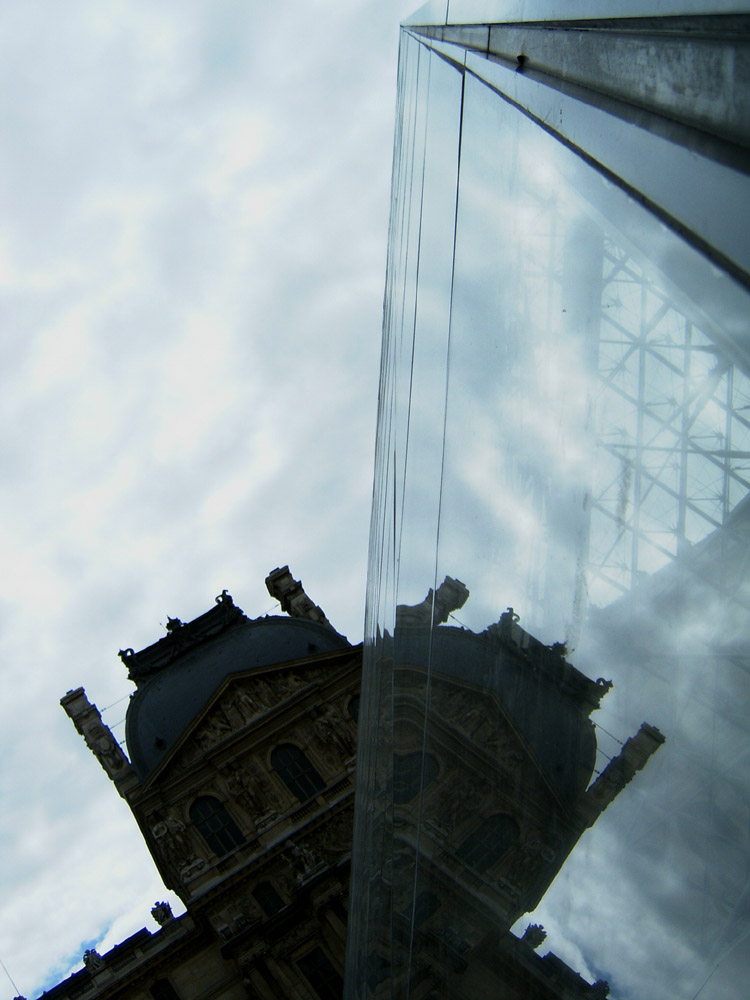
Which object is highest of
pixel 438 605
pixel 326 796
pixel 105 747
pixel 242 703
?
pixel 105 747

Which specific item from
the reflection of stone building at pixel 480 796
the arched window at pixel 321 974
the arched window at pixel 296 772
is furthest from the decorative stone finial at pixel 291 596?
the reflection of stone building at pixel 480 796

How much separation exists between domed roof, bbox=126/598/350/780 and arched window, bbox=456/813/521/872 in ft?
111

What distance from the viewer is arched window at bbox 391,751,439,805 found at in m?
6.69

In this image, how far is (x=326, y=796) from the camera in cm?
3416

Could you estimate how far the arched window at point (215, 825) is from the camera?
112 feet

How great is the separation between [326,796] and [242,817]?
9.50ft

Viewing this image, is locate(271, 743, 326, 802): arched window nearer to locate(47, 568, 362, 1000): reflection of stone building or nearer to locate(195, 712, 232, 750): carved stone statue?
locate(47, 568, 362, 1000): reflection of stone building

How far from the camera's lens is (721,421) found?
221cm

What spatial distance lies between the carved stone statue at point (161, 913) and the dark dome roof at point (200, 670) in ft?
21.2

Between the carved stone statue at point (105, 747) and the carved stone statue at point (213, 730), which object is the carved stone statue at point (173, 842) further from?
the carved stone statue at point (105, 747)

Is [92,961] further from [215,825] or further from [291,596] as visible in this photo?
[291,596]

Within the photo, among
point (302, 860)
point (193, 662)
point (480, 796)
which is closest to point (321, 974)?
point (302, 860)

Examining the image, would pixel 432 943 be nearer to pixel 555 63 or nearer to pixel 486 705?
pixel 486 705

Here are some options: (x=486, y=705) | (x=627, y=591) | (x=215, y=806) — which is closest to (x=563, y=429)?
(x=627, y=591)
